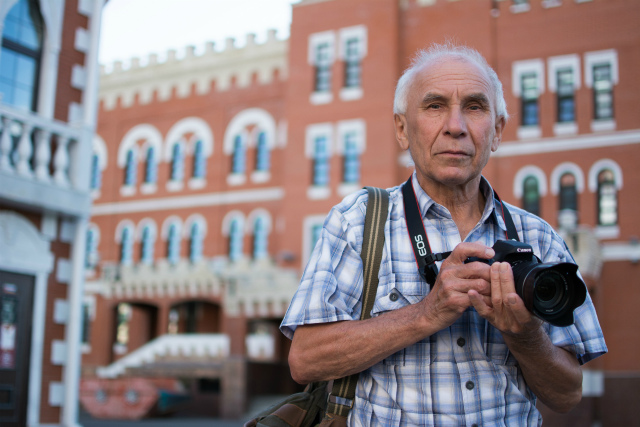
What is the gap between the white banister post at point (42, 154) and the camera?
8.77 m

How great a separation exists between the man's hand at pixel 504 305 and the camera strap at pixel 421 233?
241 millimetres

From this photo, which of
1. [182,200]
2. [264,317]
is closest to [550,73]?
[264,317]

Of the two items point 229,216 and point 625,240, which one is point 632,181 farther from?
point 229,216

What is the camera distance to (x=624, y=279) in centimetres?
1989

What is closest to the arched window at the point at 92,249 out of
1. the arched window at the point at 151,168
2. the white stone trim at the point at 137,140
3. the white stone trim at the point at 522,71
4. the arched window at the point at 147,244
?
the arched window at the point at 147,244

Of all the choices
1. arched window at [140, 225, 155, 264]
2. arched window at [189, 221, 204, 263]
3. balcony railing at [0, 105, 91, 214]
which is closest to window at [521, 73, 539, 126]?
arched window at [189, 221, 204, 263]

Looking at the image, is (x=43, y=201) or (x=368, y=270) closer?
(x=368, y=270)

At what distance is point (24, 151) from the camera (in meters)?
8.54

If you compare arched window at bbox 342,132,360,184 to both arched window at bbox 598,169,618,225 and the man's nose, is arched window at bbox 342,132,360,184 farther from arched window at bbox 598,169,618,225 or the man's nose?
the man's nose

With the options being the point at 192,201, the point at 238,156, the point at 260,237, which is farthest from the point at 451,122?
the point at 192,201

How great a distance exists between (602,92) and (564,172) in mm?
2706

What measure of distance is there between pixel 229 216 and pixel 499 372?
26108 mm

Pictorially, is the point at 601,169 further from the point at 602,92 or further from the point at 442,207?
the point at 442,207

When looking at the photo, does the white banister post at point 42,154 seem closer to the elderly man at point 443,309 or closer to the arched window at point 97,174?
the elderly man at point 443,309
